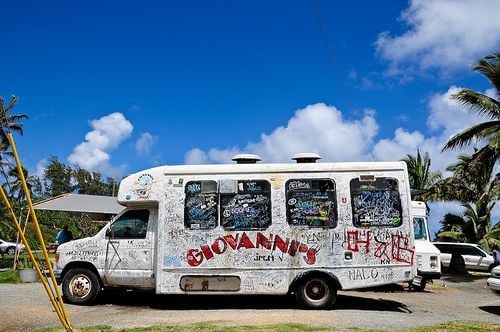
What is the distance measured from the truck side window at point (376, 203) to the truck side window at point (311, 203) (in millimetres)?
450

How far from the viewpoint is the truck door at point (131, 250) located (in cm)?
1008

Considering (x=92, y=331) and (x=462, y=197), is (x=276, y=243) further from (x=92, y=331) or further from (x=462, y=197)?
(x=462, y=197)

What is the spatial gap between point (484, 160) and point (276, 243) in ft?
47.9

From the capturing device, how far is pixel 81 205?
81.1 feet

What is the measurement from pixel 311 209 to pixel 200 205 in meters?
2.26

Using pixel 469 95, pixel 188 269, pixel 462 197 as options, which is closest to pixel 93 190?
pixel 462 197

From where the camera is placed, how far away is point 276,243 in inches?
385

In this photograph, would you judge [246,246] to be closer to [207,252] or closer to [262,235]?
[262,235]

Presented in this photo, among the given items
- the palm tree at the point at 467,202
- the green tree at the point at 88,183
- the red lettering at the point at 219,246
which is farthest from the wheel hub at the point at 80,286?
the green tree at the point at 88,183

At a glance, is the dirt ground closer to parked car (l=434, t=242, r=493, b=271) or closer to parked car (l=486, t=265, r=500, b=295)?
parked car (l=486, t=265, r=500, b=295)

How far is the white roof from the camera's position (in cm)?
2309

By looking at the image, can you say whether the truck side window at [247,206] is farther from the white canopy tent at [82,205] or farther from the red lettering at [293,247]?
the white canopy tent at [82,205]

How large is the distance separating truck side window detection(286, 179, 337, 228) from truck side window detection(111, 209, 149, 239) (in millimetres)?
3042

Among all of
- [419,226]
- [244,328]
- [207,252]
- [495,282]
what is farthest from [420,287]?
[244,328]
